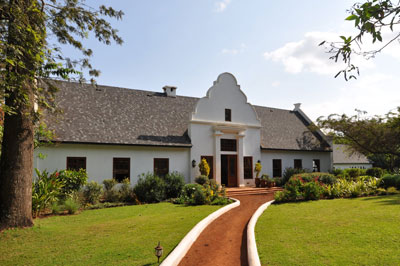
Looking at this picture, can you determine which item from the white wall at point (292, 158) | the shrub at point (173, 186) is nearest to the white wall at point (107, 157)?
the shrub at point (173, 186)

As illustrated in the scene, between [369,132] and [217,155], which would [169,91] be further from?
[369,132]

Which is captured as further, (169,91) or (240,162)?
(169,91)

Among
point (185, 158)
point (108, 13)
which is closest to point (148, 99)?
point (185, 158)

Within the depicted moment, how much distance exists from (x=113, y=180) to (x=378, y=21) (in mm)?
15233

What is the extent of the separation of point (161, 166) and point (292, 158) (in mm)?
12791

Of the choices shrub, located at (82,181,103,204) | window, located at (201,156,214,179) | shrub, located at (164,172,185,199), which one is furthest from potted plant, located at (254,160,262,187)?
shrub, located at (82,181,103,204)

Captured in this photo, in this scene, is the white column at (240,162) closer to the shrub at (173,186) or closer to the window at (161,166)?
the window at (161,166)

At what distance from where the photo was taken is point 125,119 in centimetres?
1927

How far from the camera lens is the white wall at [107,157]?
15.4 metres

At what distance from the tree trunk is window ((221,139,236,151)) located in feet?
46.4

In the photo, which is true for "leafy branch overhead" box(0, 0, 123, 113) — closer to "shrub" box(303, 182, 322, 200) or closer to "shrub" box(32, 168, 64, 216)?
"shrub" box(32, 168, 64, 216)

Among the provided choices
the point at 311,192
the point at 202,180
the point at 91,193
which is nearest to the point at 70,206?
the point at 91,193

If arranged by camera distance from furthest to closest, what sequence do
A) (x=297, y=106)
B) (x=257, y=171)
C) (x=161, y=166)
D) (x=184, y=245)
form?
(x=297, y=106) → (x=257, y=171) → (x=161, y=166) → (x=184, y=245)

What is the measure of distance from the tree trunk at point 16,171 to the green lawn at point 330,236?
7752 millimetres
